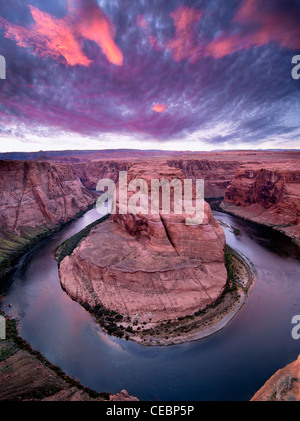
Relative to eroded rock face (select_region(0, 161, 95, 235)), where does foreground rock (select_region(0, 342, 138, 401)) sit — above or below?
below

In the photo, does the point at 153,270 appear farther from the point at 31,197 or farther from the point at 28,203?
the point at 31,197

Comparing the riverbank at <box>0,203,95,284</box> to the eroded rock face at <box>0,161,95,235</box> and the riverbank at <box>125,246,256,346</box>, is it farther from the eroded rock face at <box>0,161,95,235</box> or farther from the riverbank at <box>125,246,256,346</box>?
the riverbank at <box>125,246,256,346</box>

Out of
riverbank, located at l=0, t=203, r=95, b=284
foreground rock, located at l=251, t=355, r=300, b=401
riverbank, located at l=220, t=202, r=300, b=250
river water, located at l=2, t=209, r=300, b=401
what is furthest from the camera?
riverbank, located at l=220, t=202, r=300, b=250

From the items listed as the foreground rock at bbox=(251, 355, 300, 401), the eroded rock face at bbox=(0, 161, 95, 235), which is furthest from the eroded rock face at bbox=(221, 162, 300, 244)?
the eroded rock face at bbox=(0, 161, 95, 235)

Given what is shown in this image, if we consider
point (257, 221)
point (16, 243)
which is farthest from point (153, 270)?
point (257, 221)

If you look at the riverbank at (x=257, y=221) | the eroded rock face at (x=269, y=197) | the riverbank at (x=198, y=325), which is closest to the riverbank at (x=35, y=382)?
the riverbank at (x=198, y=325)

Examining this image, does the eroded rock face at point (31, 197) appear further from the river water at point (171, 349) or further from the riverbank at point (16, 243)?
the river water at point (171, 349)
